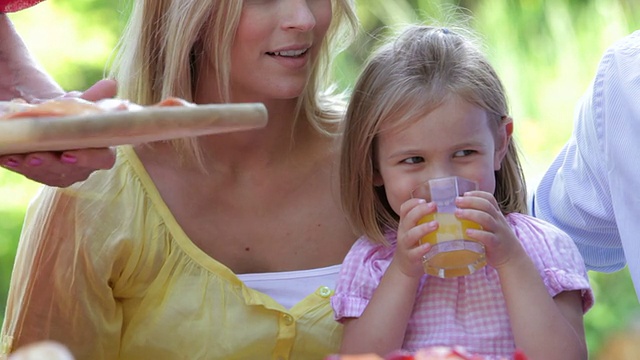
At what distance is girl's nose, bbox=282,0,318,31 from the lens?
74.7 inches

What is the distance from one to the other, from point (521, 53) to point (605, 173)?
2421 mm

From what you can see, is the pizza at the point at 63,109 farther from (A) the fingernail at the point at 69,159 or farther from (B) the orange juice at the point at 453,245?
(B) the orange juice at the point at 453,245

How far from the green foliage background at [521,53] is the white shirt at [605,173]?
5.86ft

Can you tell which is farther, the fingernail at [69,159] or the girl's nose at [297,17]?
the girl's nose at [297,17]

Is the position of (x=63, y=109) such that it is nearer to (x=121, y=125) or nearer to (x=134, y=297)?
(x=121, y=125)

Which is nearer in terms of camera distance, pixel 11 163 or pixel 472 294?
pixel 11 163

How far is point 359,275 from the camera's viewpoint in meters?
1.85

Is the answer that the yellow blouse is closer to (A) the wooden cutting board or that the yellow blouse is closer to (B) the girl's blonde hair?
(B) the girl's blonde hair

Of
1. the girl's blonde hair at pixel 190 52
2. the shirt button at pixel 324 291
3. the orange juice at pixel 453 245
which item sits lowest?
the shirt button at pixel 324 291

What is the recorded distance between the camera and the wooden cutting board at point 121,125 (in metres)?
1.10

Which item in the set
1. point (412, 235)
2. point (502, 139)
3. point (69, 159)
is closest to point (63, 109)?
point (69, 159)

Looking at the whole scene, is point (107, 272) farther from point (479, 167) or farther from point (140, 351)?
point (479, 167)

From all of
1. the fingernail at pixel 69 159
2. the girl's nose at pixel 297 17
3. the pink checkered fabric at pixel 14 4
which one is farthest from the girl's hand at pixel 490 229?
the pink checkered fabric at pixel 14 4

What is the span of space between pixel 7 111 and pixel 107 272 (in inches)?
27.4
